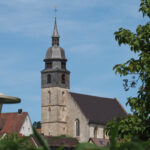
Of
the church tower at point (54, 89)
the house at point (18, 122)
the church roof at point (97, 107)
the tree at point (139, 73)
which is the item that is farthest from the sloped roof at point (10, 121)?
the tree at point (139, 73)

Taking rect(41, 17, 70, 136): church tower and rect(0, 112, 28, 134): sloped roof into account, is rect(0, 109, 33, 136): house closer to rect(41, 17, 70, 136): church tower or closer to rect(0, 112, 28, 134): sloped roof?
rect(0, 112, 28, 134): sloped roof

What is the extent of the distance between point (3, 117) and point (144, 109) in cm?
7180

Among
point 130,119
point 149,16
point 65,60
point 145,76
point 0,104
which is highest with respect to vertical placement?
point 65,60

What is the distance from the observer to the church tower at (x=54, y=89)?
3826 inches

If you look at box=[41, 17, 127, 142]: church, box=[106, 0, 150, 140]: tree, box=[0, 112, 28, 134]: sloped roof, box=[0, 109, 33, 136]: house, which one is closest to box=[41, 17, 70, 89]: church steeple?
box=[41, 17, 127, 142]: church

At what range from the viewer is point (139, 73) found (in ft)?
48.8

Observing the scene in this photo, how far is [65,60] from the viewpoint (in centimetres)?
10500

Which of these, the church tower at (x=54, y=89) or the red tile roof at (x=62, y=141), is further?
the church tower at (x=54, y=89)

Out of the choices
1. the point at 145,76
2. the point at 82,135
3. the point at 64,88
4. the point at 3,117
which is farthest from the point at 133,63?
the point at 64,88

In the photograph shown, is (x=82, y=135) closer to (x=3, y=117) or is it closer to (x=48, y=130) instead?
(x=48, y=130)

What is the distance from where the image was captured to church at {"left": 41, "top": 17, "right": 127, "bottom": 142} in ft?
309

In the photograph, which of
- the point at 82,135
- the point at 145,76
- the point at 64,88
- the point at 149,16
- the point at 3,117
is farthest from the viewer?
the point at 64,88

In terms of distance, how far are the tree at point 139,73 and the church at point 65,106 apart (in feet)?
246

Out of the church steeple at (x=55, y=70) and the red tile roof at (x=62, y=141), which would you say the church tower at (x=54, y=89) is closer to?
the church steeple at (x=55, y=70)
